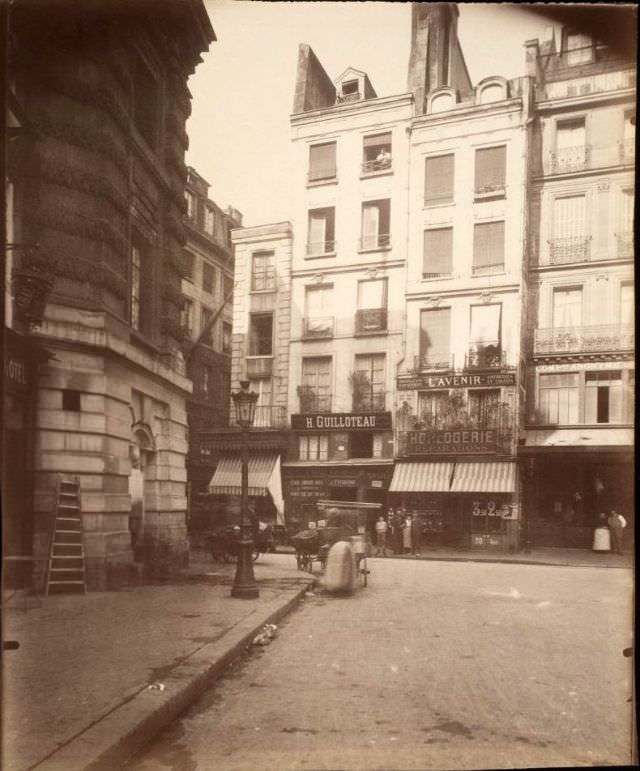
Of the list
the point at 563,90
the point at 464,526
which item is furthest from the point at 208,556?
the point at 563,90

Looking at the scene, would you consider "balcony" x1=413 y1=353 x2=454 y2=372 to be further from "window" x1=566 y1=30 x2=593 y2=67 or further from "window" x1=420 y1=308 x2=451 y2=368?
"window" x1=566 y1=30 x2=593 y2=67

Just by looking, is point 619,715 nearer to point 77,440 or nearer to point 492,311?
point 492,311

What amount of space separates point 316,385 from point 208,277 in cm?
86

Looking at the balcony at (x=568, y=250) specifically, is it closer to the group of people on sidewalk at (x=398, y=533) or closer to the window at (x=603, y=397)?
the window at (x=603, y=397)

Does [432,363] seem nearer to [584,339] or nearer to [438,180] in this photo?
[584,339]

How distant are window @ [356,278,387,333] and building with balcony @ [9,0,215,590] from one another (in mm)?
1036

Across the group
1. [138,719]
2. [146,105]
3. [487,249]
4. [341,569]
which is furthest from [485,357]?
[138,719]

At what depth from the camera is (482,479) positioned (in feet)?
12.6

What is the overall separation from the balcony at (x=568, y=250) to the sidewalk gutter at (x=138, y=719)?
9.31ft

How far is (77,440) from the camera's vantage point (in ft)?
11.6

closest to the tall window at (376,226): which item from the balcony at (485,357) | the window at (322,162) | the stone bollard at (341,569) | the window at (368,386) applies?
the window at (322,162)

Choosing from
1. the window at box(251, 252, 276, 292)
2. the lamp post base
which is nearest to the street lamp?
the lamp post base

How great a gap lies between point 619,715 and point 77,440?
9.62 ft

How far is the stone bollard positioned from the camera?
4.14 metres
